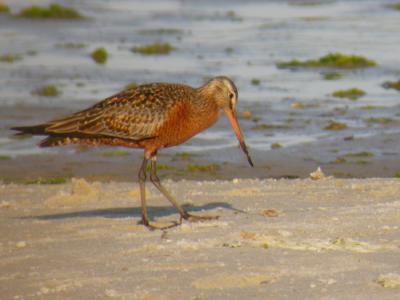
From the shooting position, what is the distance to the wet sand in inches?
354

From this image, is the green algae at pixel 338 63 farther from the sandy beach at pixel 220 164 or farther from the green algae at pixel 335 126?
the green algae at pixel 335 126

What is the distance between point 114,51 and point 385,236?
1873 centimetres

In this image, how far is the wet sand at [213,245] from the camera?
9000mm

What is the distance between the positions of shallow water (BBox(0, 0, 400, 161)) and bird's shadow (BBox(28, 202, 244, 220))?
17.4ft

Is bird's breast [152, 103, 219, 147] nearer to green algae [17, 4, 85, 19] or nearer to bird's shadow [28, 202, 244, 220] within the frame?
bird's shadow [28, 202, 244, 220]

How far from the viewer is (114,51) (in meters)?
28.6

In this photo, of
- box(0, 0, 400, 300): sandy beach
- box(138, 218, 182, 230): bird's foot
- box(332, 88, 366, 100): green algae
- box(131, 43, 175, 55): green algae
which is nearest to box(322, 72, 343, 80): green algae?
box(0, 0, 400, 300): sandy beach

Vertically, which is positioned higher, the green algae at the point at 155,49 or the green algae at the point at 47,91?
the green algae at the point at 47,91

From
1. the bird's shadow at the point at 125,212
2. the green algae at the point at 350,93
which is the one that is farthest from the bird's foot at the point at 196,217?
the green algae at the point at 350,93

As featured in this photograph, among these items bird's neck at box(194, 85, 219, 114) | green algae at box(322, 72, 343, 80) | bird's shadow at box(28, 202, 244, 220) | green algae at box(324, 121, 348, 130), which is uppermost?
bird's neck at box(194, 85, 219, 114)

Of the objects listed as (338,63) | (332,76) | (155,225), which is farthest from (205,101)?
(338,63)

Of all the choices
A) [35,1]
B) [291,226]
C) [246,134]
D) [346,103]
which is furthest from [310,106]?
[35,1]

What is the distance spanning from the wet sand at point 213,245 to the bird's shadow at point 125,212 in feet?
0.07

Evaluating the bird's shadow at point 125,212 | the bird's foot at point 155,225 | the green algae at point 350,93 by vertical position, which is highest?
the bird's foot at point 155,225
